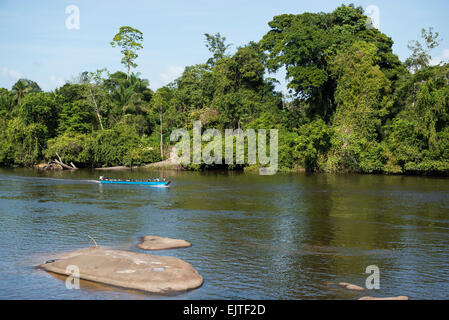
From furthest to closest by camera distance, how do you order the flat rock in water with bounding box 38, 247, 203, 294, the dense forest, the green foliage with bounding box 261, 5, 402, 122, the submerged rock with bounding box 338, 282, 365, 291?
the green foliage with bounding box 261, 5, 402, 122 < the dense forest < the flat rock in water with bounding box 38, 247, 203, 294 < the submerged rock with bounding box 338, 282, 365, 291

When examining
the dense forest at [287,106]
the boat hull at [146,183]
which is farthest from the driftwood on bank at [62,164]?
the boat hull at [146,183]

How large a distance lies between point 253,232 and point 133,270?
1078 centimetres

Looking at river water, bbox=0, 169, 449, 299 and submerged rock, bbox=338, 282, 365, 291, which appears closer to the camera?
submerged rock, bbox=338, 282, 365, 291

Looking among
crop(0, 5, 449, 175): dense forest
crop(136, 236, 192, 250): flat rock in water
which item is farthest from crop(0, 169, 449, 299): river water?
crop(0, 5, 449, 175): dense forest

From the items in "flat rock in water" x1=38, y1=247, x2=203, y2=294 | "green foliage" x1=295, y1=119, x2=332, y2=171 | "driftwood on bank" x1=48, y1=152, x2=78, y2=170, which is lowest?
"flat rock in water" x1=38, y1=247, x2=203, y2=294

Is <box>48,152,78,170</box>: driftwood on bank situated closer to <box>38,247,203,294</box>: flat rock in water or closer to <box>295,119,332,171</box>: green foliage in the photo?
<box>295,119,332,171</box>: green foliage

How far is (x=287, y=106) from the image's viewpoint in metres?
89.4

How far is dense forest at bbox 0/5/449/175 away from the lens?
6197cm

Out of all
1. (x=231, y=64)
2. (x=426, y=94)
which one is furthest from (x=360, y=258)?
(x=231, y=64)

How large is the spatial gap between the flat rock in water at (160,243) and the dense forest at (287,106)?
42.8 m

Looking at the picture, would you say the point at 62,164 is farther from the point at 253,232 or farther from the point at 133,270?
the point at 133,270

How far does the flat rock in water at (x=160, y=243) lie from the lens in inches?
939

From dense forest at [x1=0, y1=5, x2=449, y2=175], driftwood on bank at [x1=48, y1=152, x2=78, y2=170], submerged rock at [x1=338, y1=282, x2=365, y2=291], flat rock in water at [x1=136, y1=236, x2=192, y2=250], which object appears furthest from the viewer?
driftwood on bank at [x1=48, y1=152, x2=78, y2=170]

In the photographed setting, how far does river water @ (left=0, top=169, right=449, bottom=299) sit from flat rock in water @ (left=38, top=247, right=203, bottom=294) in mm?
492
